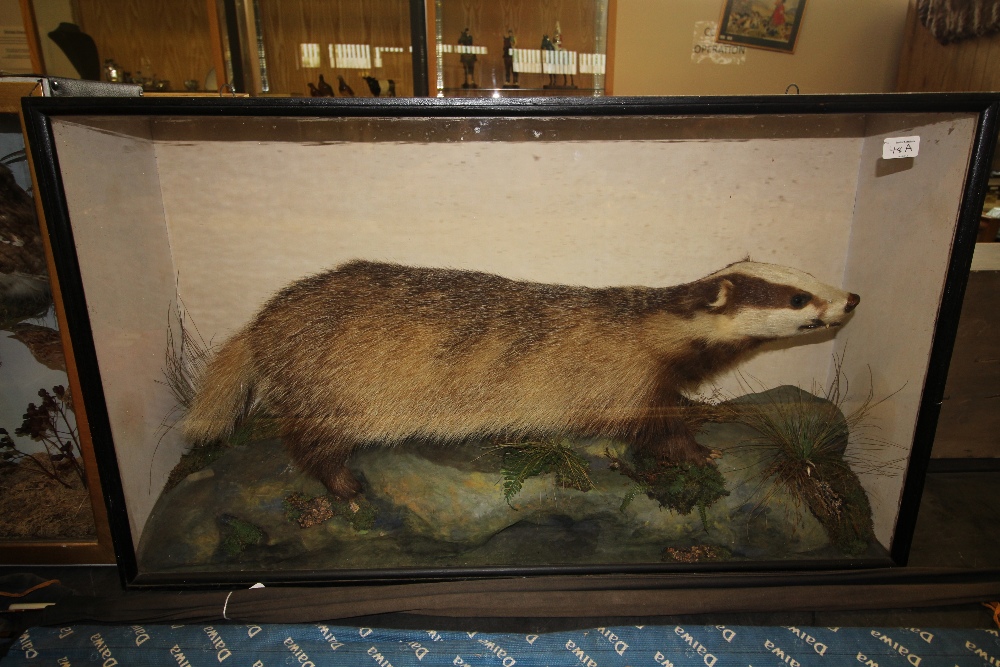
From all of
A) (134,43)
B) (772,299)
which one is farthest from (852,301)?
(134,43)

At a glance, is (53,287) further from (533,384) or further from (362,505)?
(533,384)

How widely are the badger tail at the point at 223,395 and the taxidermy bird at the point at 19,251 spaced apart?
0.67 meters

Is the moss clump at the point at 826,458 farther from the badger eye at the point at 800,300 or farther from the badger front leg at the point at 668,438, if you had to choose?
the badger eye at the point at 800,300

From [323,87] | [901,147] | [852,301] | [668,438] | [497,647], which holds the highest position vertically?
Answer: [323,87]

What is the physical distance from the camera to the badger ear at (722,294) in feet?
6.31

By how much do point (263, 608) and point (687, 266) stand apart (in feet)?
6.34

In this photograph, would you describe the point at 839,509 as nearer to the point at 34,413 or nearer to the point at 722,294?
the point at 722,294

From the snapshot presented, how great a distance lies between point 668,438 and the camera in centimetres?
201

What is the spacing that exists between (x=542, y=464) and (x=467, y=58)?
7.36ft

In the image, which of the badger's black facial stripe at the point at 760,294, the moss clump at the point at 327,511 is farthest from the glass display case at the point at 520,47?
the moss clump at the point at 327,511

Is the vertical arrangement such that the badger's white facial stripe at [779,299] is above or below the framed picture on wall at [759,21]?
below

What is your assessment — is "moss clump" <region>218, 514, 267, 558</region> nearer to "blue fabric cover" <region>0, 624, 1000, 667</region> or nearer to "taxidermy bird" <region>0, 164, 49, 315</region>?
"blue fabric cover" <region>0, 624, 1000, 667</region>

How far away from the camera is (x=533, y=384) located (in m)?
1.94

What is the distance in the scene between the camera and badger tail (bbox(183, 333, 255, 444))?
1.95m
